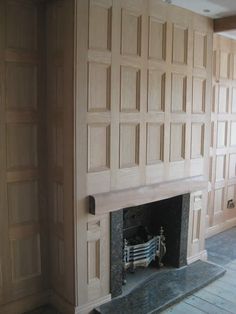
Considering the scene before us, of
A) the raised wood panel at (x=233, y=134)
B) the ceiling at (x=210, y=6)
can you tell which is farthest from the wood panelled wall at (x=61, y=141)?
the raised wood panel at (x=233, y=134)

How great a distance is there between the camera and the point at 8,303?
8.89ft

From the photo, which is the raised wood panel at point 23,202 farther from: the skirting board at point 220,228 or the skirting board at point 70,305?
the skirting board at point 220,228

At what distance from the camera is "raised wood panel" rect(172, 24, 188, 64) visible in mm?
3078

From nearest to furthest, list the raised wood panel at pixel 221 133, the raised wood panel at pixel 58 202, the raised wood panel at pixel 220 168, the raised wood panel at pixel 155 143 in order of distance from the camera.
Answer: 1. the raised wood panel at pixel 58 202
2. the raised wood panel at pixel 155 143
3. the raised wood panel at pixel 221 133
4. the raised wood panel at pixel 220 168

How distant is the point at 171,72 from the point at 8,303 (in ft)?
7.37

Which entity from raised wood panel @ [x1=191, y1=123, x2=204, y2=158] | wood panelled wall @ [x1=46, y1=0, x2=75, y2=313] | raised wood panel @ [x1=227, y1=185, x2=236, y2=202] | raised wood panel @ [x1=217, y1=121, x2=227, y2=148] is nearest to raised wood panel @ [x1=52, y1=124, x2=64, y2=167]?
wood panelled wall @ [x1=46, y1=0, x2=75, y2=313]

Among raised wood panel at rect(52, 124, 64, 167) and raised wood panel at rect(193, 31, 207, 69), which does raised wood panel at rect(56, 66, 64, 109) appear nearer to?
raised wood panel at rect(52, 124, 64, 167)

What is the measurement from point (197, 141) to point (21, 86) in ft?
5.59

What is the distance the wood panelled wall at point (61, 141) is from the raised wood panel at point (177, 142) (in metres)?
1.04

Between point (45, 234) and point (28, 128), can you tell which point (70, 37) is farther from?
point (45, 234)

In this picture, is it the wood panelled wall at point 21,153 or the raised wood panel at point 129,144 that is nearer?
the wood panelled wall at point 21,153

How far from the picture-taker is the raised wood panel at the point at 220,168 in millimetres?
4421

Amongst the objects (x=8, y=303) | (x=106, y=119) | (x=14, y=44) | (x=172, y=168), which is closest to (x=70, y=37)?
(x=14, y=44)

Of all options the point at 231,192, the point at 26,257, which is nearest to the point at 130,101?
the point at 26,257
